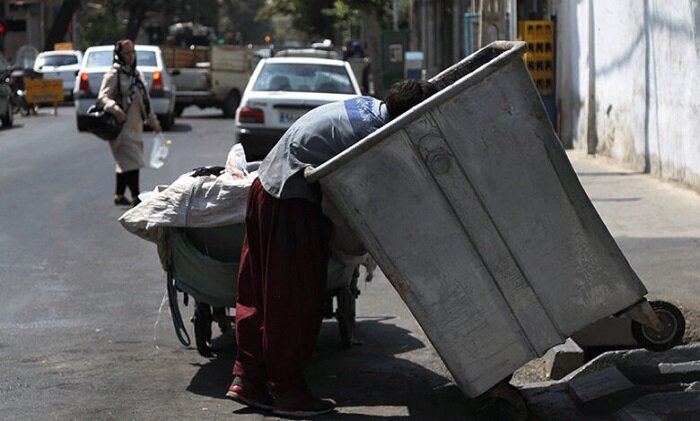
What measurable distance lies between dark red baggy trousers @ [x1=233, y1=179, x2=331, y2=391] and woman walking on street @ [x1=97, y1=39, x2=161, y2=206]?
7.63m

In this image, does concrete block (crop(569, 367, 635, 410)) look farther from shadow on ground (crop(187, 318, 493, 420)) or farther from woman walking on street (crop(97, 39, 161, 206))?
woman walking on street (crop(97, 39, 161, 206))

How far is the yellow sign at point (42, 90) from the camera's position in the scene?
36531 mm

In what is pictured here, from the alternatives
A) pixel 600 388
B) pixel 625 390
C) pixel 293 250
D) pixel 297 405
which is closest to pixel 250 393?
pixel 297 405

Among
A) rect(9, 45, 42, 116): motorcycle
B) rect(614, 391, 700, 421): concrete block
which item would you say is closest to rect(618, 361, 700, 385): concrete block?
rect(614, 391, 700, 421): concrete block

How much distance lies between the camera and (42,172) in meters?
18.4

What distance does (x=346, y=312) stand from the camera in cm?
725

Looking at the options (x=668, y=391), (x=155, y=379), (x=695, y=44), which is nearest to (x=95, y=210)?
(x=695, y=44)

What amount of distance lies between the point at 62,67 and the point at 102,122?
3300 cm

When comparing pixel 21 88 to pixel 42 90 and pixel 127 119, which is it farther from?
pixel 127 119

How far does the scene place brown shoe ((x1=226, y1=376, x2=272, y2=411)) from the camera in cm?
603

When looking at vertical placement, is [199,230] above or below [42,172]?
above

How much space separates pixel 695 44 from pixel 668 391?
28.0ft

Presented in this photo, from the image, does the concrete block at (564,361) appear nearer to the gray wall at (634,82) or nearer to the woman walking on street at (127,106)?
the gray wall at (634,82)

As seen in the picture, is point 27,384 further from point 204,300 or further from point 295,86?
point 295,86
